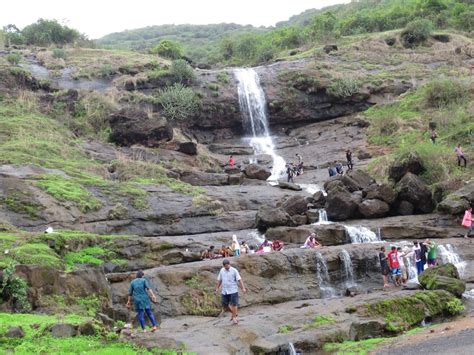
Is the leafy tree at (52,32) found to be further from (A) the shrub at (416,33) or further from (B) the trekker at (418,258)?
(B) the trekker at (418,258)

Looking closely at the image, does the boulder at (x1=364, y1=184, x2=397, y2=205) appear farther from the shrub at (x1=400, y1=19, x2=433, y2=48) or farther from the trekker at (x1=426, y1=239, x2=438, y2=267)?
the shrub at (x1=400, y1=19, x2=433, y2=48)

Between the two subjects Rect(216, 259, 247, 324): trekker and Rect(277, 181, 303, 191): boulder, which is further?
Rect(277, 181, 303, 191): boulder

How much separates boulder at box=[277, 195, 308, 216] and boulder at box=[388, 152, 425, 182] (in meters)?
5.58

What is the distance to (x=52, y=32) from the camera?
62594mm

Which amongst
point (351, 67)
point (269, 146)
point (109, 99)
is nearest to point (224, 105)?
point (269, 146)

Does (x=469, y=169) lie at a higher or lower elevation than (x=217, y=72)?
lower

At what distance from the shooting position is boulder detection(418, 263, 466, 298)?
17109 mm

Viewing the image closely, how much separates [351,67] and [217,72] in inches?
484

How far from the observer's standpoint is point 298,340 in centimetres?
1362

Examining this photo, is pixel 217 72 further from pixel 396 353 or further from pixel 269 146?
pixel 396 353

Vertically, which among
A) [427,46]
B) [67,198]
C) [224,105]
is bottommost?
[67,198]

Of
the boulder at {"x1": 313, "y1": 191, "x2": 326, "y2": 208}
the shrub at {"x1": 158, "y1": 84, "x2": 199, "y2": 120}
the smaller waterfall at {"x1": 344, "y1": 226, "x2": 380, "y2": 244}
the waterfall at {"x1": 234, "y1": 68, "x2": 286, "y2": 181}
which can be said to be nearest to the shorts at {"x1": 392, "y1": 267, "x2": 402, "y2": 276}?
the smaller waterfall at {"x1": 344, "y1": 226, "x2": 380, "y2": 244}

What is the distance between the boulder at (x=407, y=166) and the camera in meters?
29.2

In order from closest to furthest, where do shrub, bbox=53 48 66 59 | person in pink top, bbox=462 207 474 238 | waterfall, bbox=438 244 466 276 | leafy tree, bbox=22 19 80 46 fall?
waterfall, bbox=438 244 466 276 → person in pink top, bbox=462 207 474 238 → shrub, bbox=53 48 66 59 → leafy tree, bbox=22 19 80 46
